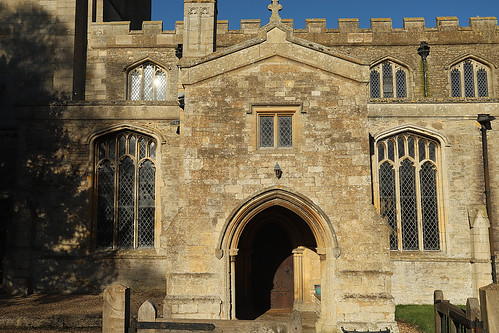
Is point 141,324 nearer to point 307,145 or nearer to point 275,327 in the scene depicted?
point 275,327

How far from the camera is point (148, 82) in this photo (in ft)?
65.2

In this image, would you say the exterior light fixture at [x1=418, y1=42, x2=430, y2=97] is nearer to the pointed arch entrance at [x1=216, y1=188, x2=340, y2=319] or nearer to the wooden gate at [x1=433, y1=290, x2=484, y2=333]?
the pointed arch entrance at [x1=216, y1=188, x2=340, y2=319]

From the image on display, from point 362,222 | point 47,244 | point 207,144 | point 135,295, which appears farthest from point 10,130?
point 362,222

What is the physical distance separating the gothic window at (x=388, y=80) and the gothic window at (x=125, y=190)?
30.1 ft

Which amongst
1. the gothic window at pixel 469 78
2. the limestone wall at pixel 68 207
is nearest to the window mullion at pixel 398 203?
the gothic window at pixel 469 78

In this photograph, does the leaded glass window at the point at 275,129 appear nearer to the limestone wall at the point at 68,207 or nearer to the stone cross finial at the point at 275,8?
the stone cross finial at the point at 275,8

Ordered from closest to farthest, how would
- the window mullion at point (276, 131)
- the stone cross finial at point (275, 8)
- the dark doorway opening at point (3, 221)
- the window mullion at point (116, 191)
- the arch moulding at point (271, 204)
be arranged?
the arch moulding at point (271, 204), the window mullion at point (276, 131), the stone cross finial at point (275, 8), the window mullion at point (116, 191), the dark doorway opening at point (3, 221)

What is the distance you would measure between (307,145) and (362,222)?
2.08 metres

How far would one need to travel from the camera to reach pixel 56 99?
706 inches

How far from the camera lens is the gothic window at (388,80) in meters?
19.7

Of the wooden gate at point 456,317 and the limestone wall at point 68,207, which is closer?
the wooden gate at point 456,317

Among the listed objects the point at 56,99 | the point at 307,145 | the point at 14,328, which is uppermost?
the point at 56,99

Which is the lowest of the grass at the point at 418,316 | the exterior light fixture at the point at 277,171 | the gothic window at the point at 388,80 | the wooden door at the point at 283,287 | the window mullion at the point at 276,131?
the grass at the point at 418,316

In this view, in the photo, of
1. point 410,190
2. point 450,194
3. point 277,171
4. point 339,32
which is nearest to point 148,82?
point 339,32
